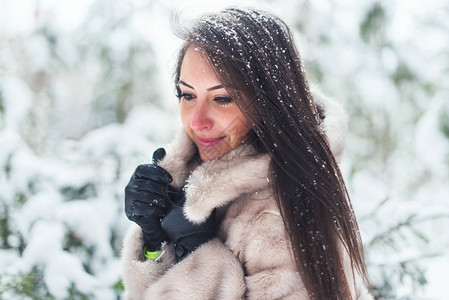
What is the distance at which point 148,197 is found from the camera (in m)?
1.35

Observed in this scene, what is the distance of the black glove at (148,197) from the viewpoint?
1.34 m

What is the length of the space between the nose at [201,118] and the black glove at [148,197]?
226 mm

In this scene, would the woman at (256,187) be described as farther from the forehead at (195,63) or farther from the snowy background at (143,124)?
the snowy background at (143,124)

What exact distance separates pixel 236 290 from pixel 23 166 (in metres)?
1.56

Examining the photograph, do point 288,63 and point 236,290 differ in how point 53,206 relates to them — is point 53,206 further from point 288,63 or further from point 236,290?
point 288,63

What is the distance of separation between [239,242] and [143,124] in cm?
211

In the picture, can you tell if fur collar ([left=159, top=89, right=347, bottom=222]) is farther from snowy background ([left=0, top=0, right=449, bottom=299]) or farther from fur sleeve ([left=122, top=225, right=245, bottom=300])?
snowy background ([left=0, top=0, right=449, bottom=299])

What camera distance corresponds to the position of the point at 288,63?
1.27 metres

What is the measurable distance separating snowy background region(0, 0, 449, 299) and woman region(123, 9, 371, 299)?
222 millimetres

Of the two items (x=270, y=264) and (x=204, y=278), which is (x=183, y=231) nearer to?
(x=204, y=278)

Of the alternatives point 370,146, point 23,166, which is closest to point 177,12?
point 23,166

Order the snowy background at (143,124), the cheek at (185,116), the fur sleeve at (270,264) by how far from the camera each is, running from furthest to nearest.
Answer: the snowy background at (143,124), the cheek at (185,116), the fur sleeve at (270,264)

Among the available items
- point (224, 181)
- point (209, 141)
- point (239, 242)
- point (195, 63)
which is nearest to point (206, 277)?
point (239, 242)

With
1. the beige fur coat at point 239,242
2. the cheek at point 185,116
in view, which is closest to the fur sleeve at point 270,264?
the beige fur coat at point 239,242
